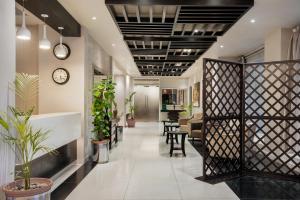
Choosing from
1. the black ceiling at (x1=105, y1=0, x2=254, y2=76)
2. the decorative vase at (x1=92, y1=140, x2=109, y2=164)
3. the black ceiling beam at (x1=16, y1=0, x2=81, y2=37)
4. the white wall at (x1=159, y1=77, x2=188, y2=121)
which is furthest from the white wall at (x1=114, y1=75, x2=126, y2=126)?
the black ceiling beam at (x1=16, y1=0, x2=81, y2=37)

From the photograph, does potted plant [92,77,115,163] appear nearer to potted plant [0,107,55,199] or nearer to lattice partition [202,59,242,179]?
lattice partition [202,59,242,179]

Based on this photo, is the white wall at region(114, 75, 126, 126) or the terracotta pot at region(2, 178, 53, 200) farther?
the white wall at region(114, 75, 126, 126)

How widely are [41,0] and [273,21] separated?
14.7ft

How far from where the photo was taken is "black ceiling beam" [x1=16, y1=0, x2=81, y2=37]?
12.7ft

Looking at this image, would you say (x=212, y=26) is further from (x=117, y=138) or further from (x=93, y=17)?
(x=117, y=138)

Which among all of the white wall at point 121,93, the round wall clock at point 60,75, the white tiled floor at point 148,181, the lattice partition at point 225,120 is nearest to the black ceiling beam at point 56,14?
the round wall clock at point 60,75

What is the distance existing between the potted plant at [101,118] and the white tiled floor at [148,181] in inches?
12.8

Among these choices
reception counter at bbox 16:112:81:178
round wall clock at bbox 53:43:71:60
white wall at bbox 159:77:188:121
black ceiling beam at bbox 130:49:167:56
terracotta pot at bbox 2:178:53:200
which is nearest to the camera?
terracotta pot at bbox 2:178:53:200

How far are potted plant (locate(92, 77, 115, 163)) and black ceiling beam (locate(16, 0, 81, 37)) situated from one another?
1379 millimetres

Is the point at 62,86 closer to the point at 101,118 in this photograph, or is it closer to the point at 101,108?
the point at 101,108

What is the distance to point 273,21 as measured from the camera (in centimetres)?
530

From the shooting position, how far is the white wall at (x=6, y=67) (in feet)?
8.23

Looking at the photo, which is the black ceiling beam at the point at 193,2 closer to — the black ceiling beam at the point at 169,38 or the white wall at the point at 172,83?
the black ceiling beam at the point at 169,38

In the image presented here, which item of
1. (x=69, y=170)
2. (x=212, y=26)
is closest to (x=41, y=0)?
(x=69, y=170)
